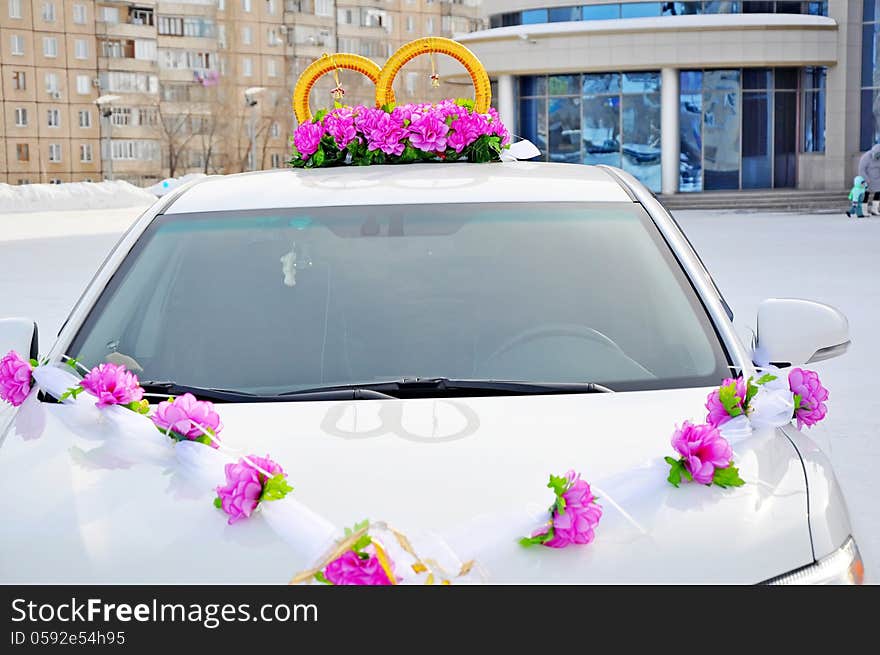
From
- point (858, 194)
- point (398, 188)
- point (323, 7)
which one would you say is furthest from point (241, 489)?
point (323, 7)

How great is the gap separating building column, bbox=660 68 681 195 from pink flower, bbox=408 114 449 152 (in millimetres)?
35501

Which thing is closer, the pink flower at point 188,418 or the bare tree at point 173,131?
the pink flower at point 188,418

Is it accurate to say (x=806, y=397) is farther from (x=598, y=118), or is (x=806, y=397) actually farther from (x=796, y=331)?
(x=598, y=118)

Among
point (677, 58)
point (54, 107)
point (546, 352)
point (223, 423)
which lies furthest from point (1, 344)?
point (54, 107)

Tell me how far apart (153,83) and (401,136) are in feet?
277

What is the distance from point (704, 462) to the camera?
2424 mm

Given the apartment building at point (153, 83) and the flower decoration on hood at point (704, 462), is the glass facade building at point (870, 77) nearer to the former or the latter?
the apartment building at point (153, 83)

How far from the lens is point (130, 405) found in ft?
9.20

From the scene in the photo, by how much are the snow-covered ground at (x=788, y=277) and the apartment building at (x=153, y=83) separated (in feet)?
152

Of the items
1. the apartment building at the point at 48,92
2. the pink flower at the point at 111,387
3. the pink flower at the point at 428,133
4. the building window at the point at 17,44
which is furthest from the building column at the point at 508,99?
the building window at the point at 17,44

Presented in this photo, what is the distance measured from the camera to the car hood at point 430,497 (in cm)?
221

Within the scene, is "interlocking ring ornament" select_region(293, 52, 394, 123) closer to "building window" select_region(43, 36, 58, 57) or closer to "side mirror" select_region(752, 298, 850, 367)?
"side mirror" select_region(752, 298, 850, 367)

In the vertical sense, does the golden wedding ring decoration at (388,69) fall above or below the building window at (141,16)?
below
